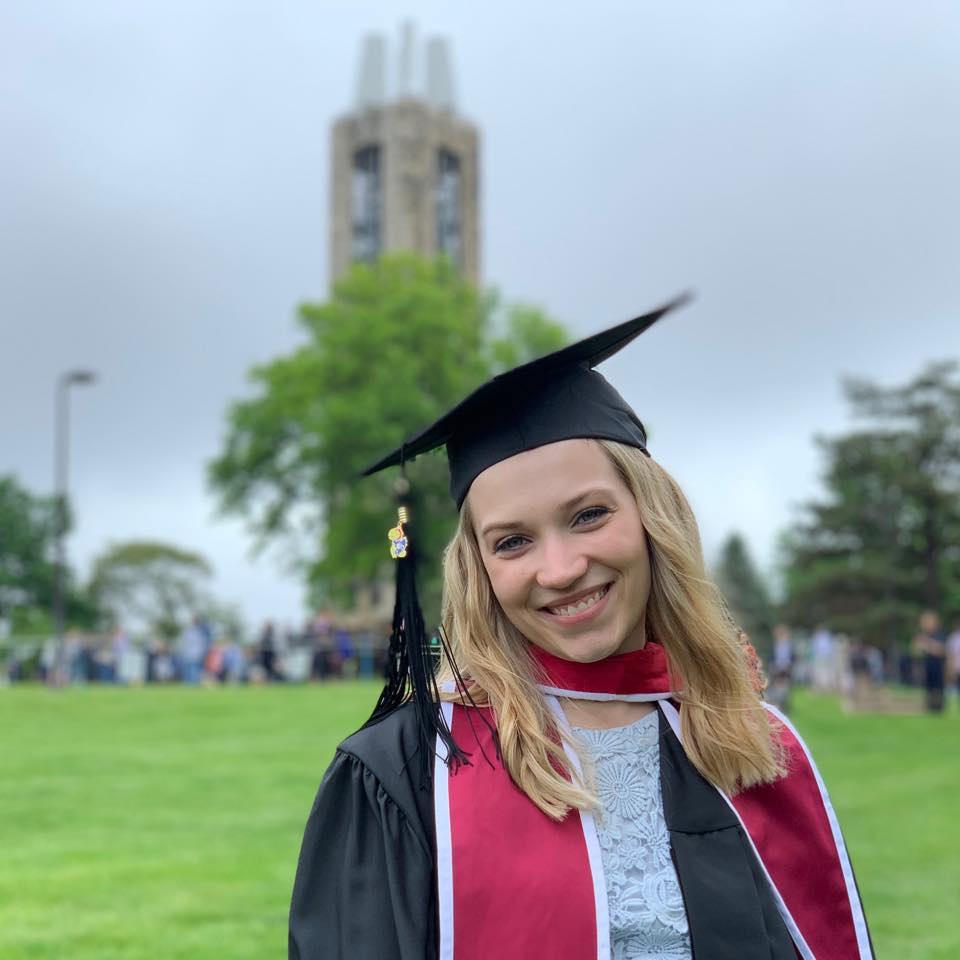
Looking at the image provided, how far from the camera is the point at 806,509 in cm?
5069

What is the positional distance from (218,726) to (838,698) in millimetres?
15897

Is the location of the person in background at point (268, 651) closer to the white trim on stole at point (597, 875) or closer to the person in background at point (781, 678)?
the person in background at point (781, 678)

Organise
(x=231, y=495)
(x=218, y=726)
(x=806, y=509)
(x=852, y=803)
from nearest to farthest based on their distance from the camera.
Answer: (x=852, y=803)
(x=218, y=726)
(x=231, y=495)
(x=806, y=509)

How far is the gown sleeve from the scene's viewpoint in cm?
234

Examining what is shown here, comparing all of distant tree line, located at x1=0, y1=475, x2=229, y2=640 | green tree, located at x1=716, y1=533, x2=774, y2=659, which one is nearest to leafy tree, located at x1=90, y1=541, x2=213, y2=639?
distant tree line, located at x1=0, y1=475, x2=229, y2=640

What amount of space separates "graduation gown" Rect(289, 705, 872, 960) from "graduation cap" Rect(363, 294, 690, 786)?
189mm

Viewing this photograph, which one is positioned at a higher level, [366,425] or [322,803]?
[366,425]

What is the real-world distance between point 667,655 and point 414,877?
2.58 feet

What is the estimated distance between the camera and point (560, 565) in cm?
263

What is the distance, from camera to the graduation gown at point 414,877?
2.36 metres

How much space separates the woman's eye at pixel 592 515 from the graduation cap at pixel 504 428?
16 cm

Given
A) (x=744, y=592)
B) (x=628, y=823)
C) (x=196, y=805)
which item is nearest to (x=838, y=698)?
(x=196, y=805)

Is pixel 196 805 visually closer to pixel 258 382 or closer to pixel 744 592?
pixel 258 382

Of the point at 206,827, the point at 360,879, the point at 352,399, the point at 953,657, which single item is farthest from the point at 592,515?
the point at 352,399
